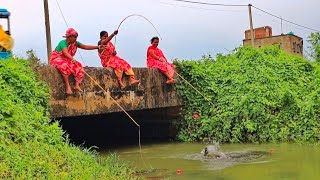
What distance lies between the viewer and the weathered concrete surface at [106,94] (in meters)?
9.45

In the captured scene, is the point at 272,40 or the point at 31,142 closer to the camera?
the point at 31,142

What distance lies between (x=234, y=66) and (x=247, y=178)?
6259 millimetres

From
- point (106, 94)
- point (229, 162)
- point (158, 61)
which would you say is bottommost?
point (229, 162)

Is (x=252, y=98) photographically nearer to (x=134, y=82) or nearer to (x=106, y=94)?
(x=134, y=82)

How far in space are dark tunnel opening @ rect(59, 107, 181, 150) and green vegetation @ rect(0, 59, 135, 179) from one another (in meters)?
4.39

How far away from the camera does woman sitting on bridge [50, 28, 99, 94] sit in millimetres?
9391

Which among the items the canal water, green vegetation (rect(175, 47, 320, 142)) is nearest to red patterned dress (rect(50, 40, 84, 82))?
the canal water

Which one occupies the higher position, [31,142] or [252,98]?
[252,98]

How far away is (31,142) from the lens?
6629 millimetres

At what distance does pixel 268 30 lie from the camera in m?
30.6

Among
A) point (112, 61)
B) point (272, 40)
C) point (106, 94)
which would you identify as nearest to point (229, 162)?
point (106, 94)

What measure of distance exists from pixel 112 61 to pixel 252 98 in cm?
381

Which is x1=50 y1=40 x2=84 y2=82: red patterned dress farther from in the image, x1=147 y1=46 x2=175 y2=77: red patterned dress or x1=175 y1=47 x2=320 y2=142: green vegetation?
x1=175 y1=47 x2=320 y2=142: green vegetation

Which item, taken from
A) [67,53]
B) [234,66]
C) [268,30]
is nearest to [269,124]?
[234,66]
